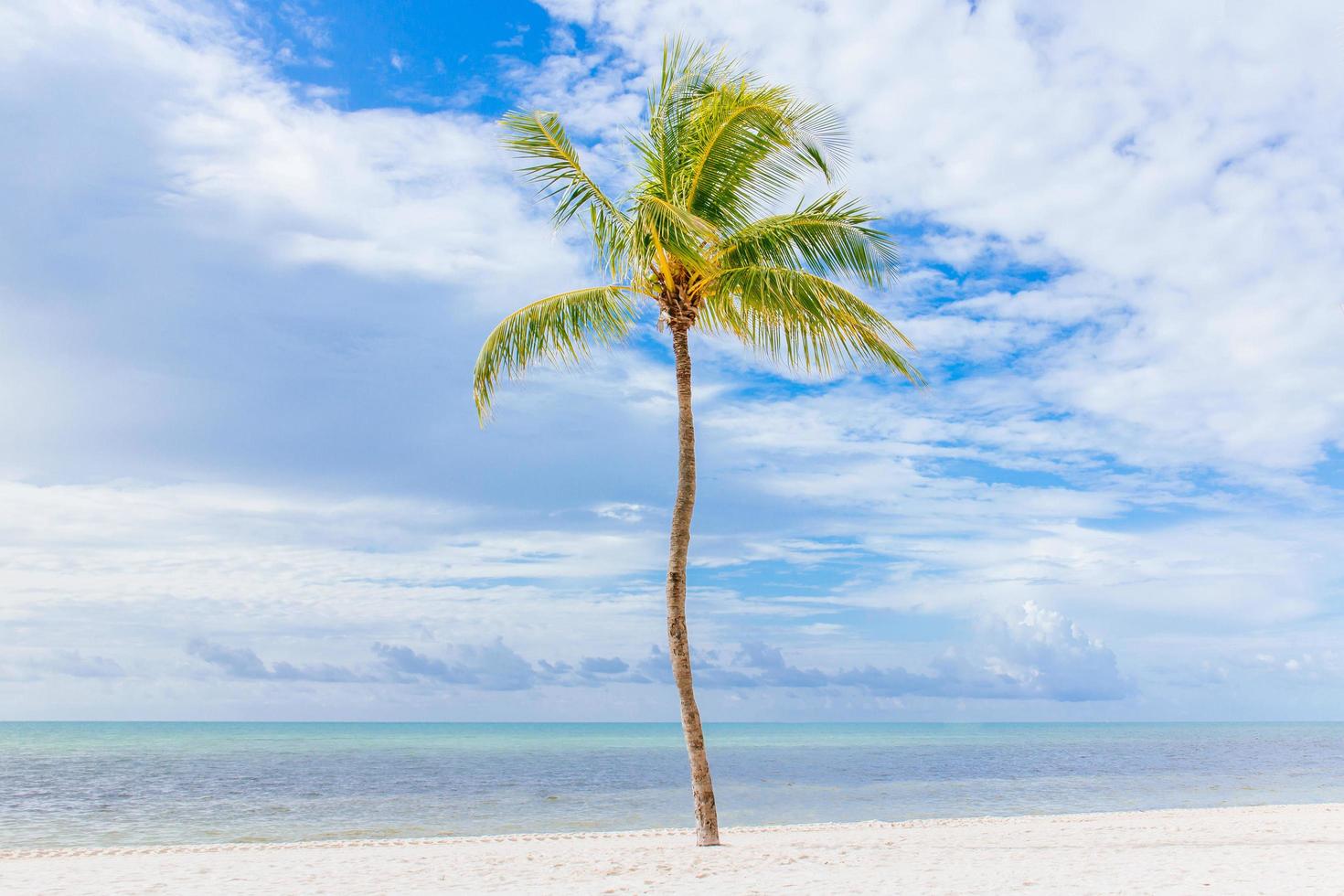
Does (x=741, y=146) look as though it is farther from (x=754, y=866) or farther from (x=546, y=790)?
(x=546, y=790)

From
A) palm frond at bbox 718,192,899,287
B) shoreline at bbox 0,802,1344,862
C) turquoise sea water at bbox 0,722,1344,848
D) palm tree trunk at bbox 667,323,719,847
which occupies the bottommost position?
turquoise sea water at bbox 0,722,1344,848

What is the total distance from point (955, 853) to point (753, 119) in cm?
897

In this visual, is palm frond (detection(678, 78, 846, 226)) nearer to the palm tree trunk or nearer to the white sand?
the palm tree trunk

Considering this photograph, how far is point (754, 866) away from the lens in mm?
9656

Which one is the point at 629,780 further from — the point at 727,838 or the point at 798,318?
the point at 798,318

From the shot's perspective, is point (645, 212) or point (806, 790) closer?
point (645, 212)

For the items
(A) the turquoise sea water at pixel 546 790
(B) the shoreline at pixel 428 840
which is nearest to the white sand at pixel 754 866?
(B) the shoreline at pixel 428 840

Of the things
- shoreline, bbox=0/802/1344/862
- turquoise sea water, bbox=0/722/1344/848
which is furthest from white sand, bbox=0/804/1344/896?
turquoise sea water, bbox=0/722/1344/848

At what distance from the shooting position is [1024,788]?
1139 inches

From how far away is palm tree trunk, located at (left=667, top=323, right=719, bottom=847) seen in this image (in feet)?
35.9

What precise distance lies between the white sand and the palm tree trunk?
0.51 meters

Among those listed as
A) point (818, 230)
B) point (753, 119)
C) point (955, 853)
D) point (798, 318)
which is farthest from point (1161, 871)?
point (753, 119)

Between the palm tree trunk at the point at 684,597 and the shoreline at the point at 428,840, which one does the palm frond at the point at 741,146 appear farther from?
the shoreline at the point at 428,840

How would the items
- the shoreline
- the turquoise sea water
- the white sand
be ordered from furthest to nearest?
the turquoise sea water
the shoreline
the white sand
